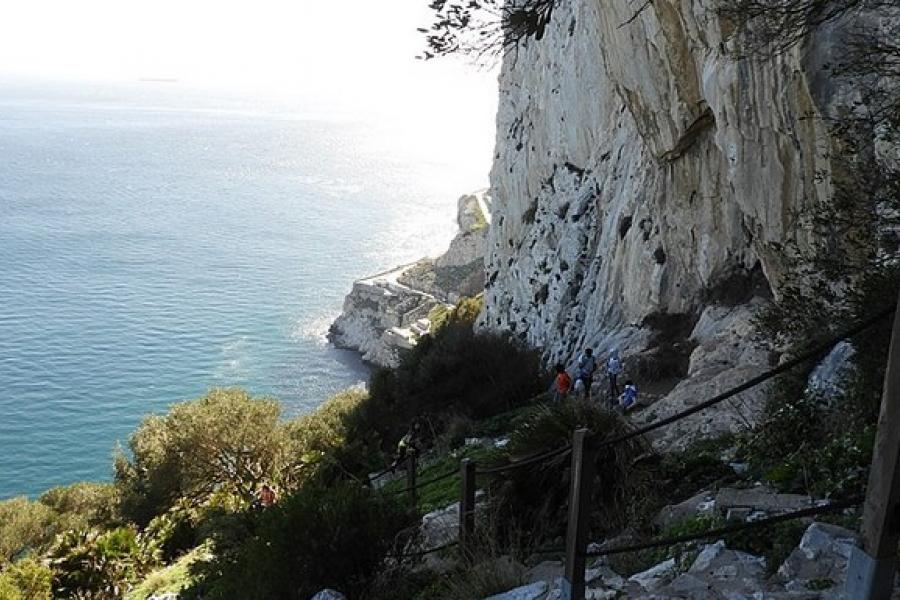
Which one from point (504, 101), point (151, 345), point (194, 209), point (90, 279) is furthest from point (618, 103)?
point (194, 209)

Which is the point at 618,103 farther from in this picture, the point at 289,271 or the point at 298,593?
the point at 289,271

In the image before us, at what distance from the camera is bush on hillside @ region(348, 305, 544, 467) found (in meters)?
23.8

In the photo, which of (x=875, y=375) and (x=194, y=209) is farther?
(x=194, y=209)

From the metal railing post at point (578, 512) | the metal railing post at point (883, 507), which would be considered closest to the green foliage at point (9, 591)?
the metal railing post at point (578, 512)

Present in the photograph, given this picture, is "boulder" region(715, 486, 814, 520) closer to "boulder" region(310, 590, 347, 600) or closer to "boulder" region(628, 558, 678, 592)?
"boulder" region(628, 558, 678, 592)

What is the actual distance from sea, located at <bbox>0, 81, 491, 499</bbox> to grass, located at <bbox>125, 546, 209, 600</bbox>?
31481 millimetres

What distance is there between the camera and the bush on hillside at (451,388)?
23844mm

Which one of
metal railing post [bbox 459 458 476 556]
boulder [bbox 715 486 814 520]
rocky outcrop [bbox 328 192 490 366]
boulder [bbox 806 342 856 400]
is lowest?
rocky outcrop [bbox 328 192 490 366]

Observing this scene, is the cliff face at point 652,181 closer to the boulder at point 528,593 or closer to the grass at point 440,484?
the grass at point 440,484

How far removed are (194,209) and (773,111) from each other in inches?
4552

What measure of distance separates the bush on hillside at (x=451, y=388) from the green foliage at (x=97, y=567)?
8.08m

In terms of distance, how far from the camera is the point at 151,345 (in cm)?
6650

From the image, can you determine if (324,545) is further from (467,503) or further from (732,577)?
(732,577)

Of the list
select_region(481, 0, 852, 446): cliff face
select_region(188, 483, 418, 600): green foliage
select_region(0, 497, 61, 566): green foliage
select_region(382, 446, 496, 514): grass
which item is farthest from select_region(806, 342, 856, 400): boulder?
select_region(0, 497, 61, 566): green foliage
